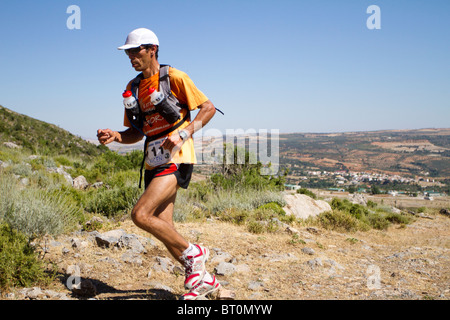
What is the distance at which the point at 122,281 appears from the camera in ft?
12.5

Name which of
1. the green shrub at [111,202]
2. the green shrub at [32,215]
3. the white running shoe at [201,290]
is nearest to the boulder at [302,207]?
the green shrub at [111,202]

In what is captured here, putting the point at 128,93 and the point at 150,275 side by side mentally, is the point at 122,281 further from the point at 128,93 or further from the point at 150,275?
the point at 128,93

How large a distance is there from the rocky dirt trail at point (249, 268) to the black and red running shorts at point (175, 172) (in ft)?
3.78

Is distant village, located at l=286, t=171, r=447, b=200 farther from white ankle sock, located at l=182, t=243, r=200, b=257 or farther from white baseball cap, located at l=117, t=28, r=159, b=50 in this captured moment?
white baseball cap, located at l=117, t=28, r=159, b=50

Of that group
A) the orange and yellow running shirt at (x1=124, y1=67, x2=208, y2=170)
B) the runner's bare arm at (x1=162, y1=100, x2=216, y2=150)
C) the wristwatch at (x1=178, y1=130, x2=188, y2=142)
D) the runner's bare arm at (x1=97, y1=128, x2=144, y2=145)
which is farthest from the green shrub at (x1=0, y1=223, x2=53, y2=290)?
the wristwatch at (x1=178, y1=130, x2=188, y2=142)

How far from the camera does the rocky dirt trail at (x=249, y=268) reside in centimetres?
356

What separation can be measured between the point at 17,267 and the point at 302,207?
7.15m

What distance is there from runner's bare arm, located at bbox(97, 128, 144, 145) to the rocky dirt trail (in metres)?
1.42

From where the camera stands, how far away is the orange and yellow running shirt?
2.92 meters

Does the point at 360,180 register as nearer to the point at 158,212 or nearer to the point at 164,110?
the point at 158,212

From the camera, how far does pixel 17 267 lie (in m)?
3.26

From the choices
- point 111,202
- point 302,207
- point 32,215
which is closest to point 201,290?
point 32,215

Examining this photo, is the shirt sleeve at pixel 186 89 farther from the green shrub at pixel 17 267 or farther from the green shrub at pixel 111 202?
the green shrub at pixel 111 202
